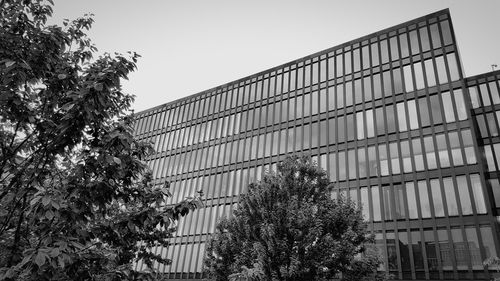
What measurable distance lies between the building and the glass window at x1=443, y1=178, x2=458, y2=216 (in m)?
0.11

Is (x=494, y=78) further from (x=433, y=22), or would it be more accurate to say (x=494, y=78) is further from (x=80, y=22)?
(x=80, y=22)

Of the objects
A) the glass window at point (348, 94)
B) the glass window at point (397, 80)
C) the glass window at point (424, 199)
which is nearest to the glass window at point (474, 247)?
the glass window at point (424, 199)

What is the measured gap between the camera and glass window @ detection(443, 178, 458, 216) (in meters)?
31.0

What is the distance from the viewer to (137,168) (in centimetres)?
604

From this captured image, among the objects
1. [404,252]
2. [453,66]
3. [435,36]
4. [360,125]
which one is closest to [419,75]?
[453,66]

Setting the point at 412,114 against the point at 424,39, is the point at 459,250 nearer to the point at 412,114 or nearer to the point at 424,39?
the point at 412,114

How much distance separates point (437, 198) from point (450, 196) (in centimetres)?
102

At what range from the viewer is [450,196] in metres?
31.6

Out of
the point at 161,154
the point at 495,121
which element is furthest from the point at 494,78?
the point at 161,154

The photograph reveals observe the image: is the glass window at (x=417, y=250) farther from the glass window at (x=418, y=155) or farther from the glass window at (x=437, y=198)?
the glass window at (x=418, y=155)

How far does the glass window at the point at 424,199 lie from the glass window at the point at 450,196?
1519 millimetres

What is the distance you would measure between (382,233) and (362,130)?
35.2 ft

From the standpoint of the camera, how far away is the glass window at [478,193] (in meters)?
30.2

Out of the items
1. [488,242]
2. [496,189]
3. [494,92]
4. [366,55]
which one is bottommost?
[488,242]
